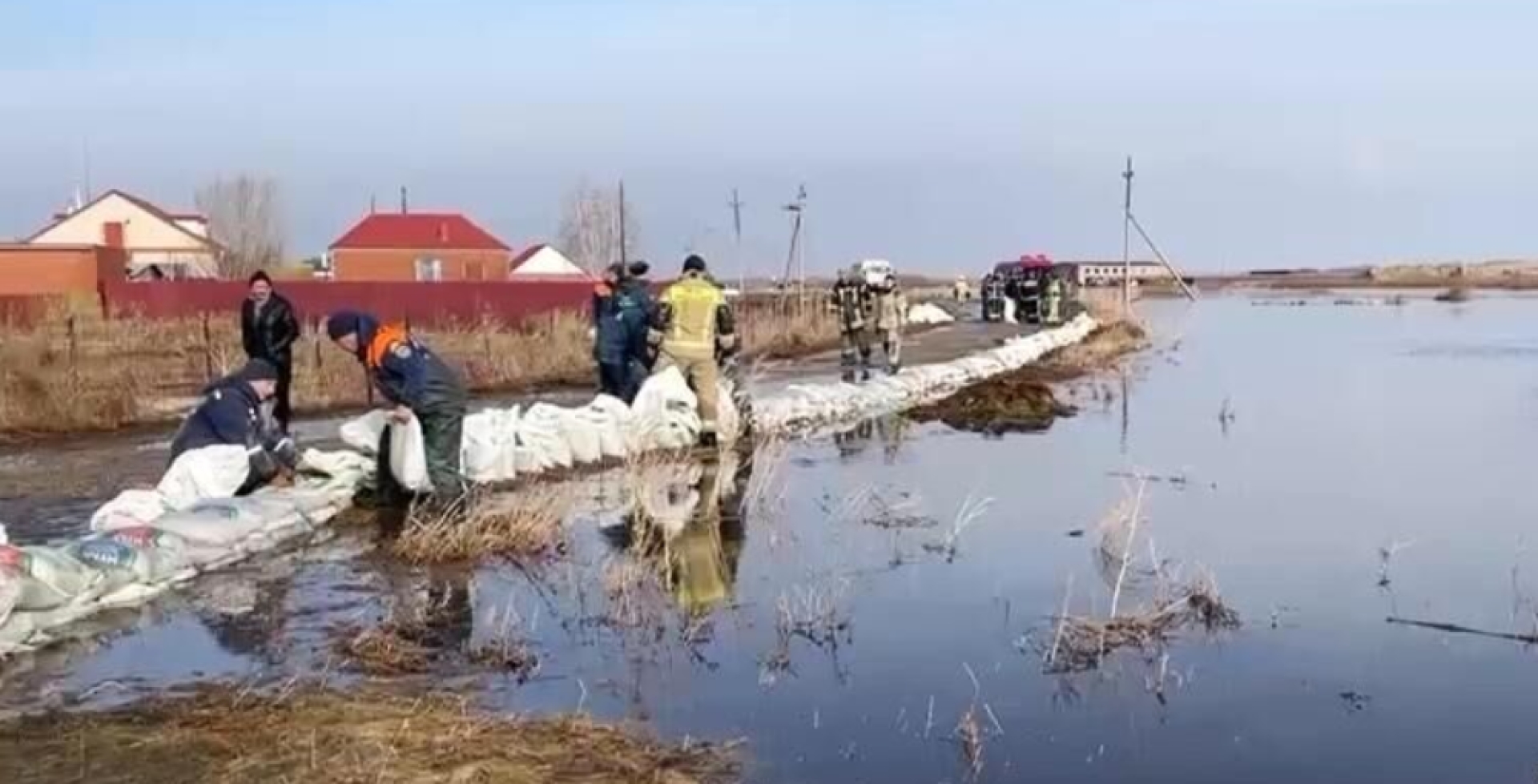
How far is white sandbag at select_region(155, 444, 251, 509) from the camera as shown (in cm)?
977

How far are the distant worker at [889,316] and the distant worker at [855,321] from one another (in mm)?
183

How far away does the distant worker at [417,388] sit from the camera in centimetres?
1023

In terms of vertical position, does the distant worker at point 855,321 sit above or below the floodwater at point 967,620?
above

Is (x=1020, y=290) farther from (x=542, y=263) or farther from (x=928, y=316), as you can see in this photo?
(x=542, y=263)

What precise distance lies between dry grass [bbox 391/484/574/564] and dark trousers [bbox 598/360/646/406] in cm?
437

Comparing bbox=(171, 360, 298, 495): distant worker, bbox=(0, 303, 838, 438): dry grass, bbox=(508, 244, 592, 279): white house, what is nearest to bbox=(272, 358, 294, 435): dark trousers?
bbox=(171, 360, 298, 495): distant worker

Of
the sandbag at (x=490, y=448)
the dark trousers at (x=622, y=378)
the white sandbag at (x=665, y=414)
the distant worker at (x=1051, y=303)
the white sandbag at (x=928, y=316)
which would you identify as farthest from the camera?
the distant worker at (x=1051, y=303)

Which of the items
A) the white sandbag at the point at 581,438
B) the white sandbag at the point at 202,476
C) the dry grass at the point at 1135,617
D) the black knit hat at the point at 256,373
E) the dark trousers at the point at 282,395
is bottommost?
the dry grass at the point at 1135,617

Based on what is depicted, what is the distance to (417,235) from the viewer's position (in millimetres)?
65875

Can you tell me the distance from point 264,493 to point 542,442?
3.16 metres

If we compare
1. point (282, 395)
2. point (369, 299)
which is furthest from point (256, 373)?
point (369, 299)

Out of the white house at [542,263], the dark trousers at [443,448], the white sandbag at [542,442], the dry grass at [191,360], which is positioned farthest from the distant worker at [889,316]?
the white house at [542,263]

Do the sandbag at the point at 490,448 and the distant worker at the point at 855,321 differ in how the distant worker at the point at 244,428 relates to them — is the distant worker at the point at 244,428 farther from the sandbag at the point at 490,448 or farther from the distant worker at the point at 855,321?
the distant worker at the point at 855,321

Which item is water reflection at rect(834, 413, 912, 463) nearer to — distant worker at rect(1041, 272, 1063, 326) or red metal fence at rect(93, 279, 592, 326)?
red metal fence at rect(93, 279, 592, 326)
